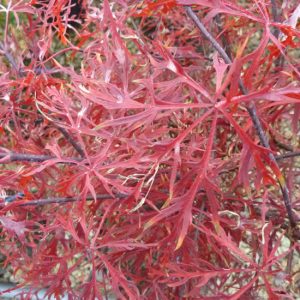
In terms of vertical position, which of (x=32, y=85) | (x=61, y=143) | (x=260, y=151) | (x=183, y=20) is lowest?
(x=61, y=143)

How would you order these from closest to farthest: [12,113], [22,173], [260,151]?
[260,151] < [22,173] < [12,113]

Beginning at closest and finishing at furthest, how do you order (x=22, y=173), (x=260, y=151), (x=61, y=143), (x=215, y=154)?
(x=260, y=151)
(x=22, y=173)
(x=215, y=154)
(x=61, y=143)

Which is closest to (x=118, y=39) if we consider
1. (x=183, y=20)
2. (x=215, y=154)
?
(x=215, y=154)

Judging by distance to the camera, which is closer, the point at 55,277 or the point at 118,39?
the point at 118,39

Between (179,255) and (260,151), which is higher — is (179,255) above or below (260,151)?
below

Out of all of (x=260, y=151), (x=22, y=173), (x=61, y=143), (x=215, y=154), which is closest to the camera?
(x=260, y=151)

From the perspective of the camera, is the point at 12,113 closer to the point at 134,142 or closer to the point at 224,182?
the point at 134,142

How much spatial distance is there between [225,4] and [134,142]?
0.17 m

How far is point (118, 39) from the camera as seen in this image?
0.56 metres

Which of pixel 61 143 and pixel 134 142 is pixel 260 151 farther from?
pixel 61 143

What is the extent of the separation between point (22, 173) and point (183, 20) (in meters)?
0.73

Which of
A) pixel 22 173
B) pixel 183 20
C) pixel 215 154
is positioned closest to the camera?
pixel 22 173

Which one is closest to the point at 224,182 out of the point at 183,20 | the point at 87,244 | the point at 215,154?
the point at 215,154

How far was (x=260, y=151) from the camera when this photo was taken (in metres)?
0.48
